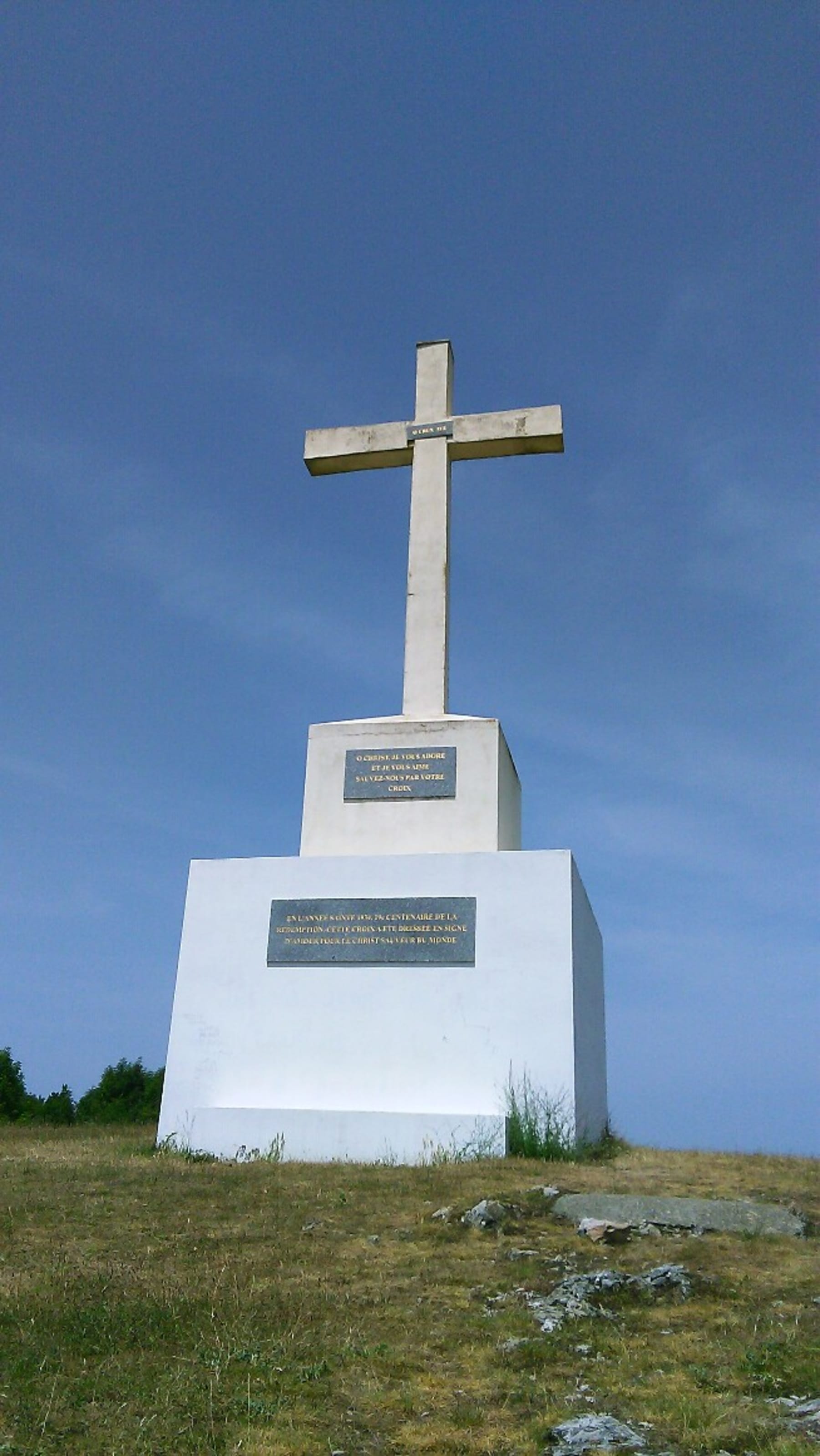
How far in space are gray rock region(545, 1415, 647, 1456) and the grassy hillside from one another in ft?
0.26

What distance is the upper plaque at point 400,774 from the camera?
1304cm

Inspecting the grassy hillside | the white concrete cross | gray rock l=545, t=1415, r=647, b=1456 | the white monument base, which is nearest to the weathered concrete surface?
the grassy hillside

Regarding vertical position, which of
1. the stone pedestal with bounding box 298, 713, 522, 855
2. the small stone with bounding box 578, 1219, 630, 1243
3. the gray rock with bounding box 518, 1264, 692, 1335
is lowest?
the gray rock with bounding box 518, 1264, 692, 1335

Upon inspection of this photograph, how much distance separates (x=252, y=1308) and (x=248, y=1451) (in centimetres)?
161

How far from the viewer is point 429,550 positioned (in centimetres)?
1459

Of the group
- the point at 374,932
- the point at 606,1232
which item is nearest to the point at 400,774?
the point at 374,932

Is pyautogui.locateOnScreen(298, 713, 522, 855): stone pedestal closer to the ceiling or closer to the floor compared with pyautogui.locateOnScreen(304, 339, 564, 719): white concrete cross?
closer to the floor

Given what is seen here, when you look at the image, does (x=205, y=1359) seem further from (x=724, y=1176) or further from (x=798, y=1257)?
(x=724, y=1176)

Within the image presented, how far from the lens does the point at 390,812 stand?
13.1 metres

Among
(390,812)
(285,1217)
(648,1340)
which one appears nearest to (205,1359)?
(648,1340)

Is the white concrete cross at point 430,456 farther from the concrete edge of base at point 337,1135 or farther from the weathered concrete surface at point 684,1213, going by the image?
the weathered concrete surface at point 684,1213

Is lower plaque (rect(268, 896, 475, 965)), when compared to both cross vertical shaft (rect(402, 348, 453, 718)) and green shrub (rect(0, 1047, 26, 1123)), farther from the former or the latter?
green shrub (rect(0, 1047, 26, 1123))

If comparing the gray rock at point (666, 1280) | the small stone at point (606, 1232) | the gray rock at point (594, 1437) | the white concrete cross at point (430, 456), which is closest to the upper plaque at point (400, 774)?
the white concrete cross at point (430, 456)

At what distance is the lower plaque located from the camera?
38.4 feet
